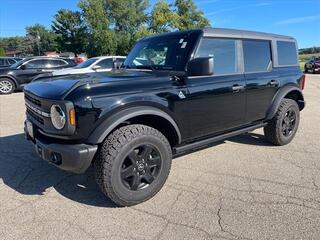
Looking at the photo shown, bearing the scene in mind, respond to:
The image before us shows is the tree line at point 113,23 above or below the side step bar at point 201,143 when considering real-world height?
above

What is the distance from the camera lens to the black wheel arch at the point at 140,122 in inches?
129

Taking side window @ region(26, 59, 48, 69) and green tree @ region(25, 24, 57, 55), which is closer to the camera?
side window @ region(26, 59, 48, 69)

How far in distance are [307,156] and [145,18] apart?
177 feet

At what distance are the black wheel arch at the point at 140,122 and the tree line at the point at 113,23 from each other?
39965 mm

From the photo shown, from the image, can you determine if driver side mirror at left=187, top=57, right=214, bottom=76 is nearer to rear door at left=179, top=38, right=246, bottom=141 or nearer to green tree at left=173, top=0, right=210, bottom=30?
rear door at left=179, top=38, right=246, bottom=141

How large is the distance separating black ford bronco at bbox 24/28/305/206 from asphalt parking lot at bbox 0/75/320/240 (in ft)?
1.21

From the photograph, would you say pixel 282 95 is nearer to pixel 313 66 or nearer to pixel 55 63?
pixel 55 63

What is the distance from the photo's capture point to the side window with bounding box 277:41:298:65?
5.52m

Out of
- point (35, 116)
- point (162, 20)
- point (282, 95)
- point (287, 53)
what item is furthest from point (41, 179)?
point (162, 20)

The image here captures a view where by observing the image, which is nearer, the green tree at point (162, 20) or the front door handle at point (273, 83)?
the front door handle at point (273, 83)

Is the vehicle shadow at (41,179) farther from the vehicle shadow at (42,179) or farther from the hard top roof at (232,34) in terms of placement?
the hard top roof at (232,34)

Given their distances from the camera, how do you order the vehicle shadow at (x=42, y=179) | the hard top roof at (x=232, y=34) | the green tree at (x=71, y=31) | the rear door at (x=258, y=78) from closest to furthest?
the vehicle shadow at (x=42, y=179)
the hard top roof at (x=232, y=34)
the rear door at (x=258, y=78)
the green tree at (x=71, y=31)

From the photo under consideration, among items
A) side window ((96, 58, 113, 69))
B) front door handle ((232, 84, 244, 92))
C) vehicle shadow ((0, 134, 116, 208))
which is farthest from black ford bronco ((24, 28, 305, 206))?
side window ((96, 58, 113, 69))

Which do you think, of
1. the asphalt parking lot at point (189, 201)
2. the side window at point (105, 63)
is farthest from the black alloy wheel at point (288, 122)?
the side window at point (105, 63)
